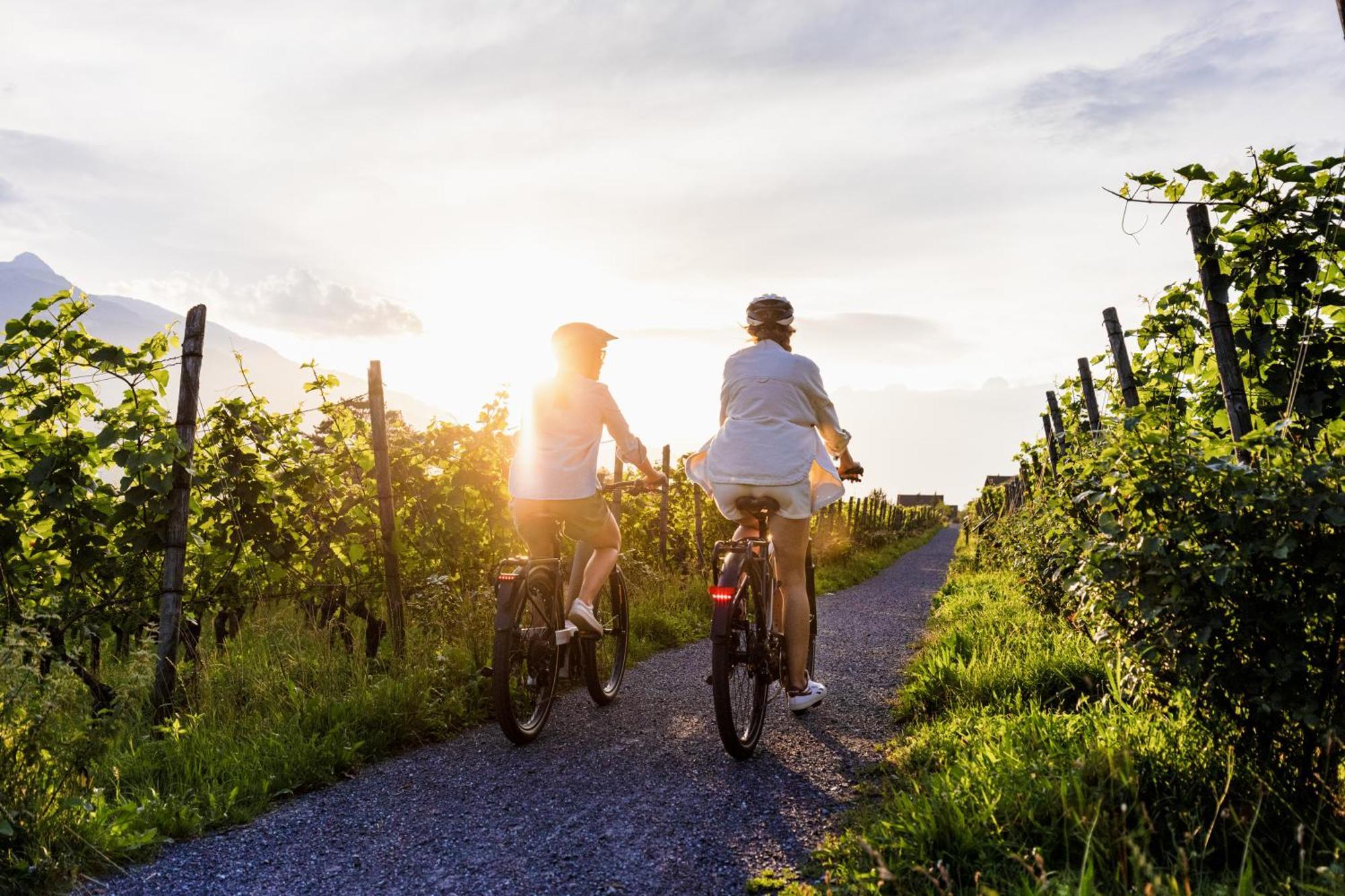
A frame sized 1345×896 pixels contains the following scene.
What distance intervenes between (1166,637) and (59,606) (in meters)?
5.56

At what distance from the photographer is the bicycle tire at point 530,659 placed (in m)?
3.99

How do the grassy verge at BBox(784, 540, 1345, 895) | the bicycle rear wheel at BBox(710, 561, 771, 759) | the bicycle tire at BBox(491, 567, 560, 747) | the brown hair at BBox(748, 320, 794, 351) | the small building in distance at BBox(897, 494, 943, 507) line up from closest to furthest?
1. the grassy verge at BBox(784, 540, 1345, 895)
2. the bicycle rear wheel at BBox(710, 561, 771, 759)
3. the bicycle tire at BBox(491, 567, 560, 747)
4. the brown hair at BBox(748, 320, 794, 351)
5. the small building in distance at BBox(897, 494, 943, 507)

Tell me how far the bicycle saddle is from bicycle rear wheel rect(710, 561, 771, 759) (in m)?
0.29

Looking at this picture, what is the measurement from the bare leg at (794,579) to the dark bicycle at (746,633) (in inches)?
1.8

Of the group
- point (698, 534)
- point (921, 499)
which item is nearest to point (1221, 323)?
point (698, 534)

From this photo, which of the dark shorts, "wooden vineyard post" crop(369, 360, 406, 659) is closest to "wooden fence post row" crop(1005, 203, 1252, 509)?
the dark shorts

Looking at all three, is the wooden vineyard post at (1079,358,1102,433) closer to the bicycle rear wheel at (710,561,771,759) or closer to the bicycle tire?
the bicycle rear wheel at (710,561,771,759)

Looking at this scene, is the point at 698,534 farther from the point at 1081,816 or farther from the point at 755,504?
the point at 1081,816

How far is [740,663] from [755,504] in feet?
2.45

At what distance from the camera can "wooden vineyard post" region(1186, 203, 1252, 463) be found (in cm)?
339

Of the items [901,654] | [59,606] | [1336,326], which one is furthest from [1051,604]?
[59,606]

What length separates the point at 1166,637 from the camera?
2627mm

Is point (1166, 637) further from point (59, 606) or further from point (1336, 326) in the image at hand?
point (59, 606)

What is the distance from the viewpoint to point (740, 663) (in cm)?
396
